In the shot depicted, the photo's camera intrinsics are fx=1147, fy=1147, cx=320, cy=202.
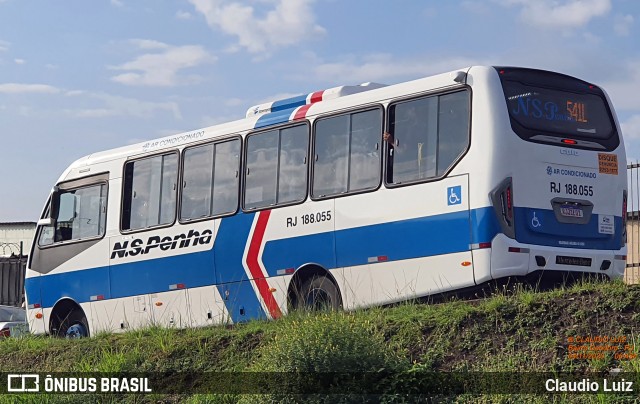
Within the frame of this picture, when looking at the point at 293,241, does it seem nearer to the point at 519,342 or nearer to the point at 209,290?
the point at 209,290

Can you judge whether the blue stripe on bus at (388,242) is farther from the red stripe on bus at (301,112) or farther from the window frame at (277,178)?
the red stripe on bus at (301,112)

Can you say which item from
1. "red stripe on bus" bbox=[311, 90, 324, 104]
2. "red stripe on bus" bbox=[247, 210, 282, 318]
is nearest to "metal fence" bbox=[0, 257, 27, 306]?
"red stripe on bus" bbox=[247, 210, 282, 318]

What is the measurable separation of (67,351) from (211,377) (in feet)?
11.3

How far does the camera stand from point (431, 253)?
1334 cm

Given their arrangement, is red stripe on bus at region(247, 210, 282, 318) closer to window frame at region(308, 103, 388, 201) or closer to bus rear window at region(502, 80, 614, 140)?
window frame at region(308, 103, 388, 201)

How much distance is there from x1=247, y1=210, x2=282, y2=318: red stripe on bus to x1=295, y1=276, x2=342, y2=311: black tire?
507mm

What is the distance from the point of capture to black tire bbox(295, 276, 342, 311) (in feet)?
47.9

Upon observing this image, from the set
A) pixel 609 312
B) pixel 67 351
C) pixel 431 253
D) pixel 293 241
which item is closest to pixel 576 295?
pixel 609 312

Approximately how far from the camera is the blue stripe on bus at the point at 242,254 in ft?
43.4

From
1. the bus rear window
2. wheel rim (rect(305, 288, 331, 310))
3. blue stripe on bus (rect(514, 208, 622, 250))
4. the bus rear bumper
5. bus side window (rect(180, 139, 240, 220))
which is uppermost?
the bus rear window

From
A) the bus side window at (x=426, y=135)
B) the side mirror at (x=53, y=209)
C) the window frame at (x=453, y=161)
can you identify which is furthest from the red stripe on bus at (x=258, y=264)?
the side mirror at (x=53, y=209)

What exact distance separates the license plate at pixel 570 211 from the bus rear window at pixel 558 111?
0.90 meters

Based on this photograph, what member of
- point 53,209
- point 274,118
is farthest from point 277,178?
point 53,209

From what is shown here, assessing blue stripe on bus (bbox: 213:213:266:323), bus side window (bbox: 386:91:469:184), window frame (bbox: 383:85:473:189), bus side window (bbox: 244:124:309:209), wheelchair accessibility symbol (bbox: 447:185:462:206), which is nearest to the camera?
wheelchair accessibility symbol (bbox: 447:185:462:206)
